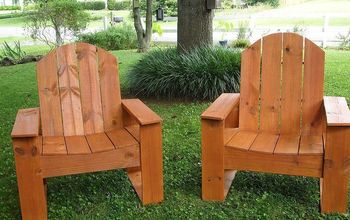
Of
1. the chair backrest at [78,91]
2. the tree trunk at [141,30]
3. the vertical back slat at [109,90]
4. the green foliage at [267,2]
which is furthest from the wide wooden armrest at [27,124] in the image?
the green foliage at [267,2]

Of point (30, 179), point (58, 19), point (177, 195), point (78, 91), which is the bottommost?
point (177, 195)

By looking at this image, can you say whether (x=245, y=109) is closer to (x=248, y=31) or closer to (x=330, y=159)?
(x=330, y=159)

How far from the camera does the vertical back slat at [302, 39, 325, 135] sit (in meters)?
2.98

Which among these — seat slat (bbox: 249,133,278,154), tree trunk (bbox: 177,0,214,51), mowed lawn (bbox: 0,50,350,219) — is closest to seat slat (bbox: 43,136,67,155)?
mowed lawn (bbox: 0,50,350,219)

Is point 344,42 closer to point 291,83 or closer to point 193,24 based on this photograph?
point 193,24

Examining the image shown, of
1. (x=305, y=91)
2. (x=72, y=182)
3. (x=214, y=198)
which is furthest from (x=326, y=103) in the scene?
(x=72, y=182)

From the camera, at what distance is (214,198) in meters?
2.87

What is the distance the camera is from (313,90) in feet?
9.89

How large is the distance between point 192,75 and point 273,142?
2340 mm

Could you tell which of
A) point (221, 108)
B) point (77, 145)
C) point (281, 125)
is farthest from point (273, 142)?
point (77, 145)

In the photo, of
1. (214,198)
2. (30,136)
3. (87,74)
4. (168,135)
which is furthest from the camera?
(168,135)

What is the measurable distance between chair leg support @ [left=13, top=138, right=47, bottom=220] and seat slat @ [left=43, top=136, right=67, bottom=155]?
0.08 meters

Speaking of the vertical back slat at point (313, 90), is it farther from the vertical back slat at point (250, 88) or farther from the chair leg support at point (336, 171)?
the chair leg support at point (336, 171)

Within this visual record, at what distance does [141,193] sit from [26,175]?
729 millimetres
